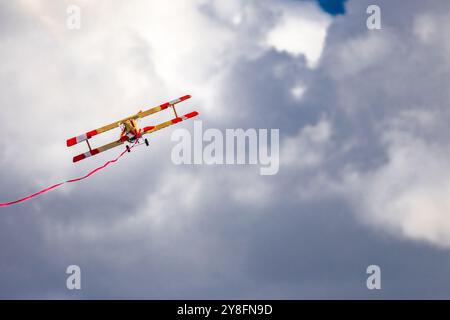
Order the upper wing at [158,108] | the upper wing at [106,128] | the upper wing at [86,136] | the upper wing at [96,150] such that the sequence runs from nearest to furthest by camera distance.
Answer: the upper wing at [86,136] → the upper wing at [106,128] → the upper wing at [96,150] → the upper wing at [158,108]

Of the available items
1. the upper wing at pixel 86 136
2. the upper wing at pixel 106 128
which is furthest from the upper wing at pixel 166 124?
the upper wing at pixel 86 136

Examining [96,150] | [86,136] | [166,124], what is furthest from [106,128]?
[166,124]

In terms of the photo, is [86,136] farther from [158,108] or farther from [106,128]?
[158,108]

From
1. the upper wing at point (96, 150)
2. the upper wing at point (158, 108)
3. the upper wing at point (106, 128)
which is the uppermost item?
the upper wing at point (158, 108)

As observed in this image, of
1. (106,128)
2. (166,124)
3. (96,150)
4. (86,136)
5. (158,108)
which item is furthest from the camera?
(158,108)

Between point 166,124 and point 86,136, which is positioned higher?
point 166,124

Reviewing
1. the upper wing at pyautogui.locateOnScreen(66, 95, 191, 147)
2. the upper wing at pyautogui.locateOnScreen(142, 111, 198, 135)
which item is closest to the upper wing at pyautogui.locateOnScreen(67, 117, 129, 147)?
the upper wing at pyautogui.locateOnScreen(66, 95, 191, 147)

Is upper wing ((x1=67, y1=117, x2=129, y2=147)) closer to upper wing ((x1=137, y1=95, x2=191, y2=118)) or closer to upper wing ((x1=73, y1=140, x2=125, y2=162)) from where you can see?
upper wing ((x1=73, y1=140, x2=125, y2=162))

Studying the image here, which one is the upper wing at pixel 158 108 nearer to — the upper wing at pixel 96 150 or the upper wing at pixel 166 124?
the upper wing at pixel 166 124

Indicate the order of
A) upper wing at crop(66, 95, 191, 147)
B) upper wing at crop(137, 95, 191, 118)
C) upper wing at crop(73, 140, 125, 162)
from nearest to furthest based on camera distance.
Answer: upper wing at crop(66, 95, 191, 147) < upper wing at crop(73, 140, 125, 162) < upper wing at crop(137, 95, 191, 118)

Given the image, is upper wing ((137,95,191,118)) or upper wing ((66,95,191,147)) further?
upper wing ((137,95,191,118))

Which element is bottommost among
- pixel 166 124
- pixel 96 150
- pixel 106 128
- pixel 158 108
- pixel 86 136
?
pixel 96 150
